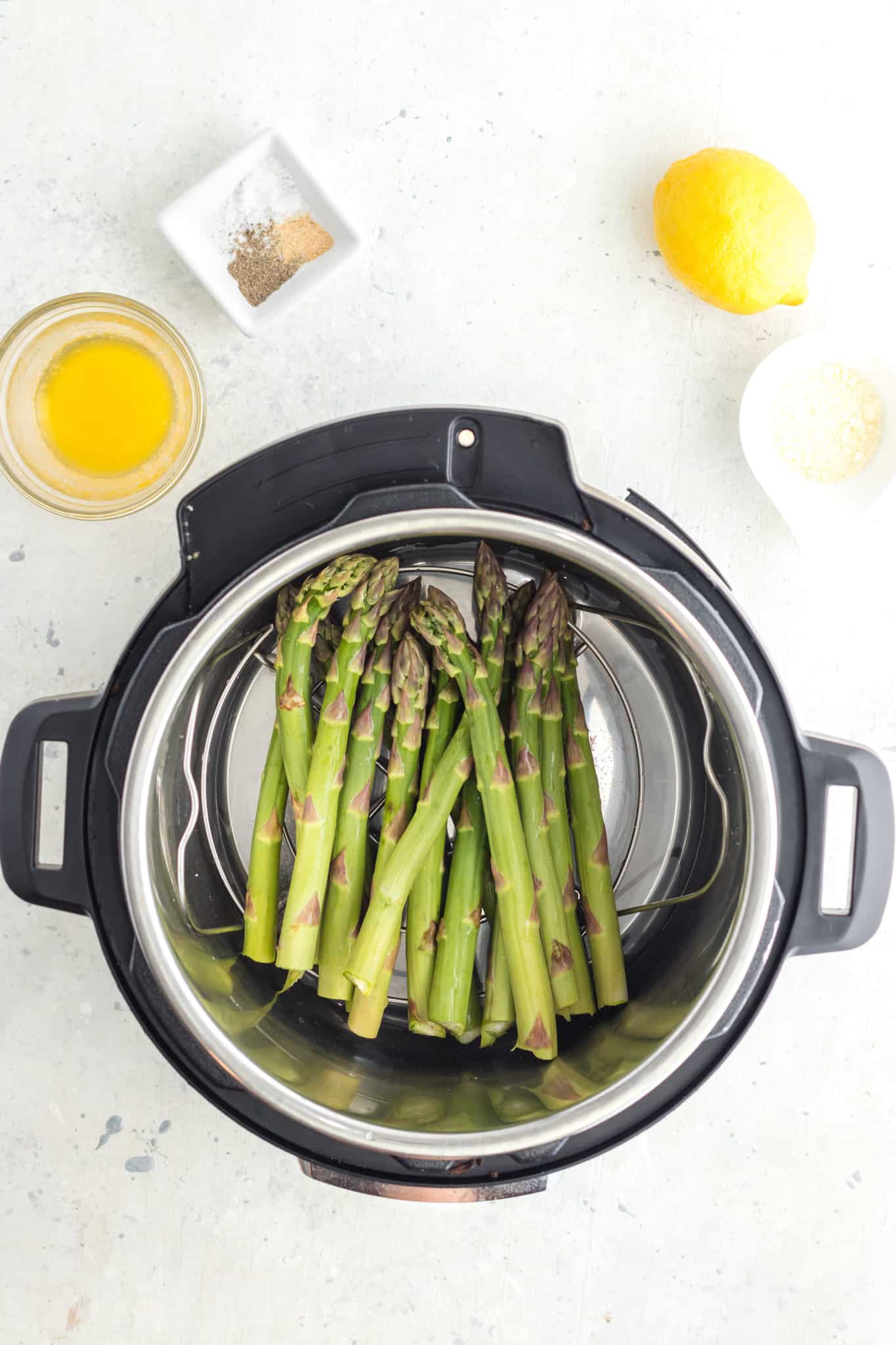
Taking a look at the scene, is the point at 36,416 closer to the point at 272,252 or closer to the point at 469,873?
the point at 272,252

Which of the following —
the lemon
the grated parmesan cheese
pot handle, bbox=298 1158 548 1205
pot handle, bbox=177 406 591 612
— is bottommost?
pot handle, bbox=298 1158 548 1205

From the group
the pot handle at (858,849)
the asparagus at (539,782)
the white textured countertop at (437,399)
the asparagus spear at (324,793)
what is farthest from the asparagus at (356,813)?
the pot handle at (858,849)

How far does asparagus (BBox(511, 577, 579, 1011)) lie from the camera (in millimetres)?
856

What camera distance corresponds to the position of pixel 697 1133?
1033 mm

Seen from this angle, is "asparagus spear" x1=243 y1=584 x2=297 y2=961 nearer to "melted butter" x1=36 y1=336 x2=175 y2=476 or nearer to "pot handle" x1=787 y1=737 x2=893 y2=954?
"melted butter" x1=36 y1=336 x2=175 y2=476

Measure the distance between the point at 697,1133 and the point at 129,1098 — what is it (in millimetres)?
593

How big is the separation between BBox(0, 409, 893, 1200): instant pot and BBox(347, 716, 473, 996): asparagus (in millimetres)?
92

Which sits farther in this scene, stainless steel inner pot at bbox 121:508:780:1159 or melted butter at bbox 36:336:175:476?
melted butter at bbox 36:336:175:476

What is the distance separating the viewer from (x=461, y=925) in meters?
0.86

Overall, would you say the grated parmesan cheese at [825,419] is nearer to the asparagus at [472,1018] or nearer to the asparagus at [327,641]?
the asparagus at [327,641]

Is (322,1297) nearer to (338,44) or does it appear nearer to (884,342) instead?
(884,342)

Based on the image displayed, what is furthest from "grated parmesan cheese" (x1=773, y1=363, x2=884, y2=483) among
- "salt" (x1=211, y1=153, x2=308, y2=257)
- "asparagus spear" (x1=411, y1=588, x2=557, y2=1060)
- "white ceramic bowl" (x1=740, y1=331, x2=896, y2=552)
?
"salt" (x1=211, y1=153, x2=308, y2=257)

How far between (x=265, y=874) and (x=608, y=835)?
33 centimetres

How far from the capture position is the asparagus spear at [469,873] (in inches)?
33.8
